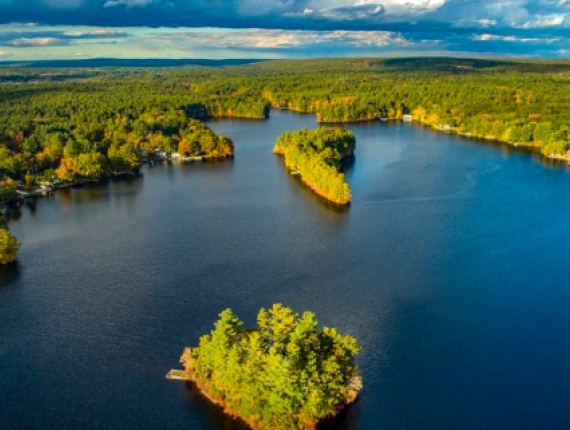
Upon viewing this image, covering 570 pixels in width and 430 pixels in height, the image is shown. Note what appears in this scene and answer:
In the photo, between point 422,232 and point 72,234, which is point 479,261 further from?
point 72,234

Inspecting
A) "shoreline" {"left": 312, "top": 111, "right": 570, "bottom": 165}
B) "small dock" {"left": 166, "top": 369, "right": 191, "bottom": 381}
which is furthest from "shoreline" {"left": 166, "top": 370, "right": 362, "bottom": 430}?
"shoreline" {"left": 312, "top": 111, "right": 570, "bottom": 165}

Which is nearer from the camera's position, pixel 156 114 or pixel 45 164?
pixel 45 164

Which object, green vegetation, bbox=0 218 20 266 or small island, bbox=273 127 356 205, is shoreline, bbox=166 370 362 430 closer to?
green vegetation, bbox=0 218 20 266

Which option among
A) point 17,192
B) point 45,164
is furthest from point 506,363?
point 45,164

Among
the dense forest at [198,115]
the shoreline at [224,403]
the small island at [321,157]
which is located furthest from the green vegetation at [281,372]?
the dense forest at [198,115]

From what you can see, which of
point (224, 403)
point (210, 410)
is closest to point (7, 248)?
point (210, 410)

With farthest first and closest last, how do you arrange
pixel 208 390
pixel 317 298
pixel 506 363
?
pixel 317 298, pixel 506 363, pixel 208 390
